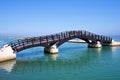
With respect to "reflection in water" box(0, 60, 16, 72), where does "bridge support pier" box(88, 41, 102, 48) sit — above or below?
above

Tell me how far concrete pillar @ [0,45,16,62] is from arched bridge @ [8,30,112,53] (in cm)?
118

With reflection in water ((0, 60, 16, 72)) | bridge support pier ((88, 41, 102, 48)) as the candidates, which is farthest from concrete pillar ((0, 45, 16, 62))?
bridge support pier ((88, 41, 102, 48))

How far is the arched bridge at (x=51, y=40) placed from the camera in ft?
113

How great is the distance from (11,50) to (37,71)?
841 centimetres

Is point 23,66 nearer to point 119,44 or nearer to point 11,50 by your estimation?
point 11,50

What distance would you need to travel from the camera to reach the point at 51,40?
130 feet

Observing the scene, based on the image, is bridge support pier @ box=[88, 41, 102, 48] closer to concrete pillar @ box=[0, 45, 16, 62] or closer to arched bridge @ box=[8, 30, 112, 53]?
arched bridge @ box=[8, 30, 112, 53]

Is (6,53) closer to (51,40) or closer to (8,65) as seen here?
(8,65)

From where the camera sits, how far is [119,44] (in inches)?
2239

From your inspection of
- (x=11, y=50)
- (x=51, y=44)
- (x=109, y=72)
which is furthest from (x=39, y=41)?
(x=109, y=72)

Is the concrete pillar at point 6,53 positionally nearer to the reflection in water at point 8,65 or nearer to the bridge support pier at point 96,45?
the reflection in water at point 8,65

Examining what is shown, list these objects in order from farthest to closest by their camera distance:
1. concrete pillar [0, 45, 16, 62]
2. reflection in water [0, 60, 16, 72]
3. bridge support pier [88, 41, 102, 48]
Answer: bridge support pier [88, 41, 102, 48] < concrete pillar [0, 45, 16, 62] < reflection in water [0, 60, 16, 72]

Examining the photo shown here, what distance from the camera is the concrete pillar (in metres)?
30.3

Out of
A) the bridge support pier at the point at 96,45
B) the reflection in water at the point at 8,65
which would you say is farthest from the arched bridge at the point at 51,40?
the reflection in water at the point at 8,65
